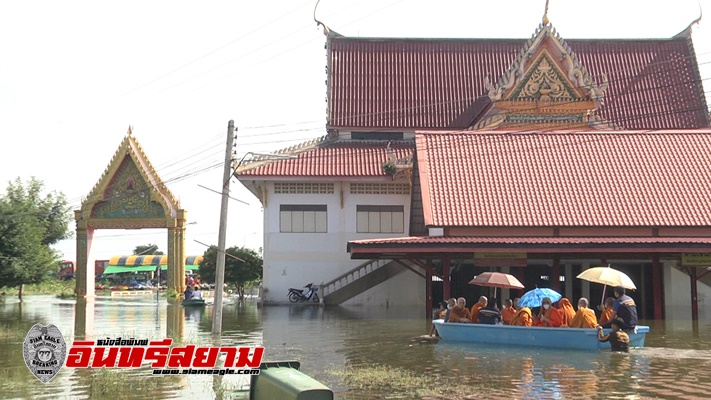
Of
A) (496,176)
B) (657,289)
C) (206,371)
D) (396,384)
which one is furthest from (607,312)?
(496,176)

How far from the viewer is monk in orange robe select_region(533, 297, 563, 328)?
19.5 meters

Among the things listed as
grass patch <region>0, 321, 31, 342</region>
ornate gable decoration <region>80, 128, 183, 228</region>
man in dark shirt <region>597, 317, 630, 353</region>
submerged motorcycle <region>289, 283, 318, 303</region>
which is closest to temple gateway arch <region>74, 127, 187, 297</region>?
ornate gable decoration <region>80, 128, 183, 228</region>

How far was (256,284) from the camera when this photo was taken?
180ft

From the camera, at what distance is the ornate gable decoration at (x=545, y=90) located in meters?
36.5

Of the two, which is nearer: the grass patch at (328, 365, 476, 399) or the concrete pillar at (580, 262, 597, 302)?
the grass patch at (328, 365, 476, 399)

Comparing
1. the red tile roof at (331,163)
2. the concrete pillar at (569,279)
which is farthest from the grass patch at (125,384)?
the red tile roof at (331,163)

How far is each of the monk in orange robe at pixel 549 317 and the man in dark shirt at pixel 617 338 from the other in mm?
1167

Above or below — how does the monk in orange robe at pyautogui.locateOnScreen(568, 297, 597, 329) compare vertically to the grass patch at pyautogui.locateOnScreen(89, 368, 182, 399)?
above

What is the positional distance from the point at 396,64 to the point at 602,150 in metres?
13.6

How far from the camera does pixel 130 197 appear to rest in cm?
4475

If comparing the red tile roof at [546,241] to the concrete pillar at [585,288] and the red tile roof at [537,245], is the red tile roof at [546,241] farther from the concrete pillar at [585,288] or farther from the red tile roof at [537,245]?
the concrete pillar at [585,288]

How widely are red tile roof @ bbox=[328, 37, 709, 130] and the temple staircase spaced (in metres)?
7.67

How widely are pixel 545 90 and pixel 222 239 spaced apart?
64.3 feet

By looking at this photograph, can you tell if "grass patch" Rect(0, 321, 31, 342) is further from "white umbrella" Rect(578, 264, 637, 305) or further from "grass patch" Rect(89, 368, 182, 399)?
"white umbrella" Rect(578, 264, 637, 305)
